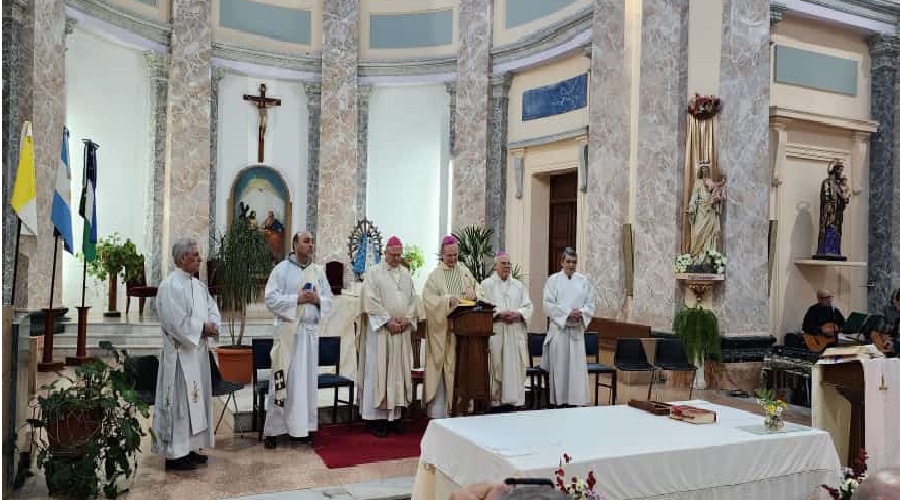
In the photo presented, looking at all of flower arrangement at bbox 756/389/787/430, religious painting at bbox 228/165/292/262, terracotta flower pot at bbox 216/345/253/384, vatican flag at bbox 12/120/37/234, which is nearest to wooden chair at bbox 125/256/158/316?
religious painting at bbox 228/165/292/262

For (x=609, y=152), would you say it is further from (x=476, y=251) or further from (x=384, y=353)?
(x=384, y=353)

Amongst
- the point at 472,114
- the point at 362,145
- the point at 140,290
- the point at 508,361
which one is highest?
the point at 472,114

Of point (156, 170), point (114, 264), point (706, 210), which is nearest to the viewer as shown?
point (706, 210)

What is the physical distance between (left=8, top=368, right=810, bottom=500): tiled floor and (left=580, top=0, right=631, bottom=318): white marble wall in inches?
228

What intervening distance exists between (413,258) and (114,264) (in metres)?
5.33

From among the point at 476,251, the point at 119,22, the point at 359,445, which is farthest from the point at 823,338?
the point at 119,22

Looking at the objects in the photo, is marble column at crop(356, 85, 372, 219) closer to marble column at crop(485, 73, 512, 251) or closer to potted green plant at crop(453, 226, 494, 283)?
potted green plant at crop(453, 226, 494, 283)

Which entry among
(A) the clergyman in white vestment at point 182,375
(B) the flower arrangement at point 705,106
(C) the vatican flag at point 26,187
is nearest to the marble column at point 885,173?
(B) the flower arrangement at point 705,106

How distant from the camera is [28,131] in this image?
17.7ft

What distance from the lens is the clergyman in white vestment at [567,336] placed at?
24.7 ft

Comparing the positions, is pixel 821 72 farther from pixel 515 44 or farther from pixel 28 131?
pixel 28 131

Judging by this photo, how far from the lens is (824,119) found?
10211 millimetres

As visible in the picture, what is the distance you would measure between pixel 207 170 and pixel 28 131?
27.5 ft

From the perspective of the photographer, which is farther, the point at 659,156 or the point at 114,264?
the point at 114,264
